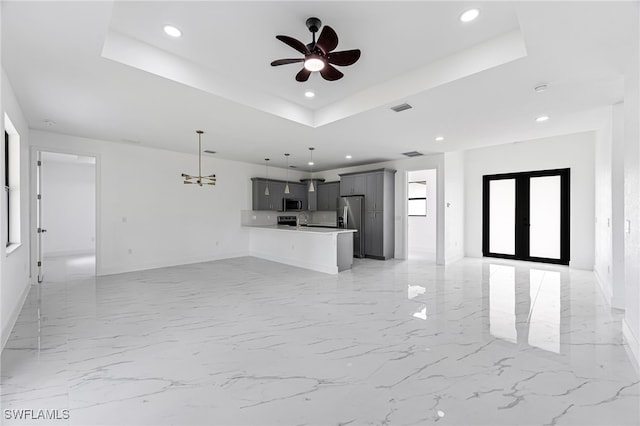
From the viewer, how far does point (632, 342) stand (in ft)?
8.02

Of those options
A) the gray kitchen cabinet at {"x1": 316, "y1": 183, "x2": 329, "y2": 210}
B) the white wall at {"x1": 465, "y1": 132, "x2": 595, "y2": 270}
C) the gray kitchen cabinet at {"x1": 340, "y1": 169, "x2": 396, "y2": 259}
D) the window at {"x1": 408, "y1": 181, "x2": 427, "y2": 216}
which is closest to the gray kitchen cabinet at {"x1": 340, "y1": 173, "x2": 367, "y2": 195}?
the gray kitchen cabinet at {"x1": 340, "y1": 169, "x2": 396, "y2": 259}

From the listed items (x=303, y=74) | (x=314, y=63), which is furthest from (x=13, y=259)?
(x=314, y=63)

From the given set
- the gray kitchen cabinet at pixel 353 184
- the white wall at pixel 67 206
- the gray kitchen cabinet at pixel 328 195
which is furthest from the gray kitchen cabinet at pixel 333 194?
the white wall at pixel 67 206

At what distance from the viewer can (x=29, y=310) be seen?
350cm

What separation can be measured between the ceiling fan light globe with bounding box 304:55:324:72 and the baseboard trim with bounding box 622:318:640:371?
11.3ft

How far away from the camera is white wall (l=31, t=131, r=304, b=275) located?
17.8ft

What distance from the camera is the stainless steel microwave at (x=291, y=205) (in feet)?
27.3

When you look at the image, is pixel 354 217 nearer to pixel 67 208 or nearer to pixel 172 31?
pixel 172 31

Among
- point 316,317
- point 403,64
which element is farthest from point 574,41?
point 316,317

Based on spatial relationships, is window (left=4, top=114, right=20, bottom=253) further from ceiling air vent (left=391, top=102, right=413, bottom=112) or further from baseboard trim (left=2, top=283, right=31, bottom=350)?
ceiling air vent (left=391, top=102, right=413, bottom=112)

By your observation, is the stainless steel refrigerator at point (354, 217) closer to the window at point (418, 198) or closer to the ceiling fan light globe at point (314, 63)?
the window at point (418, 198)

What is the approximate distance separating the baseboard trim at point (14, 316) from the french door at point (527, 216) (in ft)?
27.8

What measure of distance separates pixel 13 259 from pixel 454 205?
307 inches

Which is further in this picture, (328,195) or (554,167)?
(328,195)
